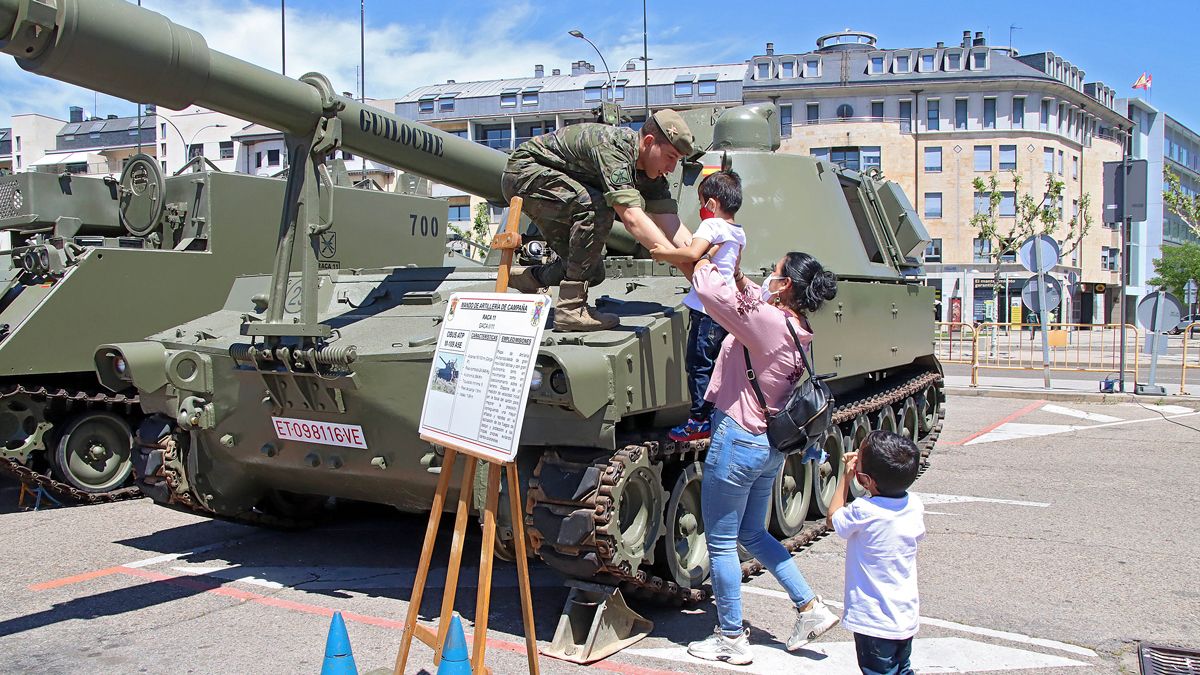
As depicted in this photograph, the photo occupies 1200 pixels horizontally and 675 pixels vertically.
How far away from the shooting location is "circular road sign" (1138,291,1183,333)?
15.5 m

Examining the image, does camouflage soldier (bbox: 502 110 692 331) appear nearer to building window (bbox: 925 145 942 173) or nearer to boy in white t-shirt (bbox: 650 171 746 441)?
boy in white t-shirt (bbox: 650 171 746 441)

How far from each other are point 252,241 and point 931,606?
25.3ft

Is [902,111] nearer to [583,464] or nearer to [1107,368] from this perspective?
[1107,368]

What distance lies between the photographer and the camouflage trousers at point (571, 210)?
17.9ft

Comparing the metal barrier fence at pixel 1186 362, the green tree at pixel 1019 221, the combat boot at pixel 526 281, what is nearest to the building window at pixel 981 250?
the green tree at pixel 1019 221

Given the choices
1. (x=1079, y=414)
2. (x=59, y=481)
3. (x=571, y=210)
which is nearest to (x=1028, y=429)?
(x=1079, y=414)

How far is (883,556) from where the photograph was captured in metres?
3.89

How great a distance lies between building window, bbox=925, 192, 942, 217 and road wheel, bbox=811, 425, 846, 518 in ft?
143

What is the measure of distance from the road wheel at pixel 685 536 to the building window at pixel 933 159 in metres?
47.0

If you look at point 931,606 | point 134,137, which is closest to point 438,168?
point 931,606

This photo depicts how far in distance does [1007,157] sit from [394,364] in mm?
49567

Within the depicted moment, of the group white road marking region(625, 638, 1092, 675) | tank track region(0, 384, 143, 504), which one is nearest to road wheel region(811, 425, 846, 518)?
white road marking region(625, 638, 1092, 675)

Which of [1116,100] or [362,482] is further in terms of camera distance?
[1116,100]

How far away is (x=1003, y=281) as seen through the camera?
46719 mm
